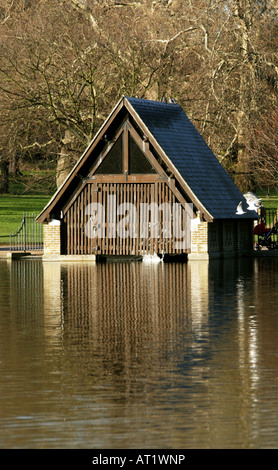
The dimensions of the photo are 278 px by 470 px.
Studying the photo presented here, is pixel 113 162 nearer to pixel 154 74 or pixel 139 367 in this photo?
pixel 154 74

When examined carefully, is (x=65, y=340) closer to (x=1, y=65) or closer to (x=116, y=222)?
(x=116, y=222)

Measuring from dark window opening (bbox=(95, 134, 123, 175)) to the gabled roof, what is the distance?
0.66 meters

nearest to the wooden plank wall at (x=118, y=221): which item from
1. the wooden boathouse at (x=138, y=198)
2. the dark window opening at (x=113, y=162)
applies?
the wooden boathouse at (x=138, y=198)

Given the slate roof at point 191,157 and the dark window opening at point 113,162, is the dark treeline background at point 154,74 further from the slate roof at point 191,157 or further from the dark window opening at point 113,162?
the dark window opening at point 113,162

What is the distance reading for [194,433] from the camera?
10.7 metres

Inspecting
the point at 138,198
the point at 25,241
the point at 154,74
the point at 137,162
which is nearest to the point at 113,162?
the point at 137,162

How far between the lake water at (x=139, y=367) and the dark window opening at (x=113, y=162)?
13.8 m

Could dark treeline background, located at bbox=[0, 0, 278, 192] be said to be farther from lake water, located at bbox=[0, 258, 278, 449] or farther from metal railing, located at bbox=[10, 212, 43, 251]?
lake water, located at bbox=[0, 258, 278, 449]

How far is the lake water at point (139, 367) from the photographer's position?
35.4 feet

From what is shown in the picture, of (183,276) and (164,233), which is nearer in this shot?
(183,276)

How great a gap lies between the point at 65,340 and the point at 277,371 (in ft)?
14.3

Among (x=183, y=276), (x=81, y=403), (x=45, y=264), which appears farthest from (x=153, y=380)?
(x=45, y=264)

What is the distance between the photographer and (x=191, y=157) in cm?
4125
